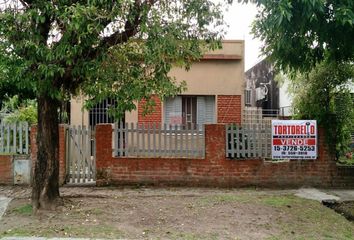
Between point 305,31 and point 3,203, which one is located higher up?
point 305,31

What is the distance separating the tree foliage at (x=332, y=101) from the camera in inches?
439

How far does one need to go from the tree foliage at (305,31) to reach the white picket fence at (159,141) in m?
2.88

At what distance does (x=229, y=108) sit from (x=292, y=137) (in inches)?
183

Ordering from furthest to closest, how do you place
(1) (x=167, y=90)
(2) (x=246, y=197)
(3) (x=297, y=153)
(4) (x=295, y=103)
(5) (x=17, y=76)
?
(4) (x=295, y=103) → (3) (x=297, y=153) → (2) (x=246, y=197) → (1) (x=167, y=90) → (5) (x=17, y=76)

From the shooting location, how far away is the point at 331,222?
7.67 m

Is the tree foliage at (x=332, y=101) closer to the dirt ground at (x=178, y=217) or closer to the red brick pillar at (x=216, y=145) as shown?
the dirt ground at (x=178, y=217)

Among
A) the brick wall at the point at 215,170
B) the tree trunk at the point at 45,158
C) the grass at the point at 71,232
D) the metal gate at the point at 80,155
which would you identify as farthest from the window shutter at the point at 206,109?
the grass at the point at 71,232

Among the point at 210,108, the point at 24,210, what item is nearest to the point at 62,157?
the point at 24,210

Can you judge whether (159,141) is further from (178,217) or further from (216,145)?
(178,217)

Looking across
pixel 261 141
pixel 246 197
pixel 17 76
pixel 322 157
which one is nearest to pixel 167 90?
pixel 17 76

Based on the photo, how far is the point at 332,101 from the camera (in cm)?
1145

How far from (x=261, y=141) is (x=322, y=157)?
64.4 inches

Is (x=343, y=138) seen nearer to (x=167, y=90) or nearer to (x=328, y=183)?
(x=328, y=183)

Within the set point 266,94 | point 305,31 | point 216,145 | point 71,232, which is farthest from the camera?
point 266,94
